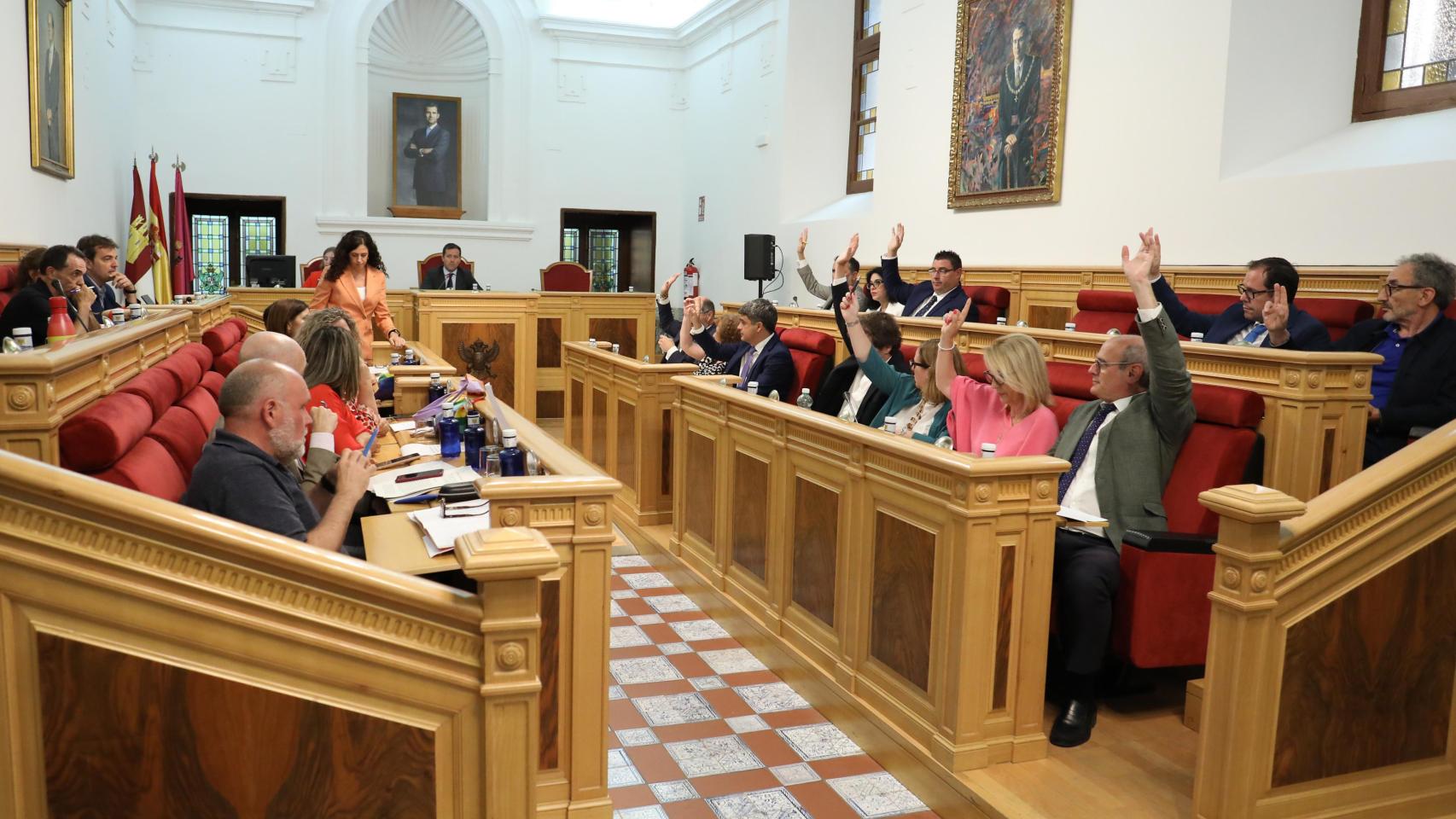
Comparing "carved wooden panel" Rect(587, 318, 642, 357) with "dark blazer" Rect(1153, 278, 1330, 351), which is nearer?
"dark blazer" Rect(1153, 278, 1330, 351)

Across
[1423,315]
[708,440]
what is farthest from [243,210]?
[1423,315]

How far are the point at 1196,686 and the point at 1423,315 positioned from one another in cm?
235

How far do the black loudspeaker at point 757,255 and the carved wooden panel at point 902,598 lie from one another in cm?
898

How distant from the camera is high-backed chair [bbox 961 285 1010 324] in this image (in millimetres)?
8656

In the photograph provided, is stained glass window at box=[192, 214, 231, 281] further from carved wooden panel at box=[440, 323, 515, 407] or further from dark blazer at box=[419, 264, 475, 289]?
carved wooden panel at box=[440, 323, 515, 407]

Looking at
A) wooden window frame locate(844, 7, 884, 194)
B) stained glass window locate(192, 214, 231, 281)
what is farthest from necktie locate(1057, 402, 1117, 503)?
stained glass window locate(192, 214, 231, 281)

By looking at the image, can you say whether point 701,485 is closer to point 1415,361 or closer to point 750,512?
point 750,512

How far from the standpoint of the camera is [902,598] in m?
3.58

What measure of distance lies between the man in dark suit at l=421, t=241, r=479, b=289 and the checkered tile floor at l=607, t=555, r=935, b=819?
7.61m

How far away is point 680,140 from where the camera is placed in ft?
53.3

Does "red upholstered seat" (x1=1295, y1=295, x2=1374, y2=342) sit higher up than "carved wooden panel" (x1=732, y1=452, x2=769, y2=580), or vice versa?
"red upholstered seat" (x1=1295, y1=295, x2=1374, y2=342)

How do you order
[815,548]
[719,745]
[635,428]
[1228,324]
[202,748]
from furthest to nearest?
[635,428], [1228,324], [815,548], [719,745], [202,748]

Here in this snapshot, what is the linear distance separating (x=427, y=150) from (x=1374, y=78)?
39.9 feet

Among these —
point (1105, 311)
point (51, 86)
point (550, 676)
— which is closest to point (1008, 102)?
point (1105, 311)
